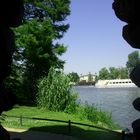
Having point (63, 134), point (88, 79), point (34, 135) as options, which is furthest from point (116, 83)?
point (34, 135)

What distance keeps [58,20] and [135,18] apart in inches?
1232

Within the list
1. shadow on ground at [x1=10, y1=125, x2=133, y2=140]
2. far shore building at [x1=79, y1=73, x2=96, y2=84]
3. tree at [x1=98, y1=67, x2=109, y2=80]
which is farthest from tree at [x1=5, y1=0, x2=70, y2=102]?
far shore building at [x1=79, y1=73, x2=96, y2=84]

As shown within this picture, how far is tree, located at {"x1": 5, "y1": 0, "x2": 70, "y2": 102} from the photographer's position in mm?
34625

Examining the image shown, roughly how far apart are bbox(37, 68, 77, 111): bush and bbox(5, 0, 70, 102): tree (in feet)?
A: 17.5

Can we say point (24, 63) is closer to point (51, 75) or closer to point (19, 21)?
point (51, 75)

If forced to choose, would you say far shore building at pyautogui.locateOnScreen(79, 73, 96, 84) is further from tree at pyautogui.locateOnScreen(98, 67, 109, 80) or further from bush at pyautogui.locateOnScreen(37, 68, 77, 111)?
bush at pyautogui.locateOnScreen(37, 68, 77, 111)

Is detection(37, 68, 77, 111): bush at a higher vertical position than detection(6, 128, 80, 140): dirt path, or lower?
higher

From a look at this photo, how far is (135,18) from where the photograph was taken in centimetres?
669

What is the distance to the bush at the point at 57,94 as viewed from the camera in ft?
93.6

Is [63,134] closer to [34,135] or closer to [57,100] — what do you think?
[34,135]

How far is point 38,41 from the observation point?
3472 centimetres

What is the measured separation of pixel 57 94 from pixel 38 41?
7396 mm

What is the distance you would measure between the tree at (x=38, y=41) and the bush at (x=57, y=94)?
5.33 meters

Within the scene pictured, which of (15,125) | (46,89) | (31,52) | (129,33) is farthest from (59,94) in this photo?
(129,33)
